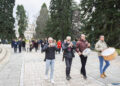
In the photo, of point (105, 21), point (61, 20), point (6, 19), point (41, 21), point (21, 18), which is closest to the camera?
point (105, 21)

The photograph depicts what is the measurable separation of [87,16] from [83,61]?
23035 mm

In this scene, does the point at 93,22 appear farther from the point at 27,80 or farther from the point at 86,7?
the point at 27,80

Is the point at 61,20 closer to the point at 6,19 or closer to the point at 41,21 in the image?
the point at 6,19

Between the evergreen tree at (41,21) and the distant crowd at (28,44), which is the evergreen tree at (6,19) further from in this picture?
the evergreen tree at (41,21)

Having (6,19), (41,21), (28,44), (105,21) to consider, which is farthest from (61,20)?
(41,21)

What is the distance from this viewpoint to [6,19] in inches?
1801

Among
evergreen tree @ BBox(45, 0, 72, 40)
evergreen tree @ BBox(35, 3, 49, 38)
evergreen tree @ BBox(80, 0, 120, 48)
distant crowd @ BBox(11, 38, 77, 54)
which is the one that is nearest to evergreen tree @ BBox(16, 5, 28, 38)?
evergreen tree @ BBox(35, 3, 49, 38)

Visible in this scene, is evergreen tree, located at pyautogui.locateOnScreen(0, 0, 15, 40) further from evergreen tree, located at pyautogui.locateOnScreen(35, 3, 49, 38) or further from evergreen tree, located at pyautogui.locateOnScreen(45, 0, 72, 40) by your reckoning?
evergreen tree, located at pyautogui.locateOnScreen(35, 3, 49, 38)

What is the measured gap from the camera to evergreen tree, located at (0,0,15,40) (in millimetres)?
44812

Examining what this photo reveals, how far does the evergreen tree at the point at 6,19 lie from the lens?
44.8 metres

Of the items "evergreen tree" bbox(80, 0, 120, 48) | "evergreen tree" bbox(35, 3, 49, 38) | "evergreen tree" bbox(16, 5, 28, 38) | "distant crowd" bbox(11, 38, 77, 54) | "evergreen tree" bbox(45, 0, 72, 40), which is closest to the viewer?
"distant crowd" bbox(11, 38, 77, 54)

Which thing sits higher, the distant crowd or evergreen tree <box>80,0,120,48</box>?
evergreen tree <box>80,0,120,48</box>

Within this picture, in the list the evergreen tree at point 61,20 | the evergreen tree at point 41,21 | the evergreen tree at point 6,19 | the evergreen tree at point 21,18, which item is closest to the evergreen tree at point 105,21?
the evergreen tree at point 61,20

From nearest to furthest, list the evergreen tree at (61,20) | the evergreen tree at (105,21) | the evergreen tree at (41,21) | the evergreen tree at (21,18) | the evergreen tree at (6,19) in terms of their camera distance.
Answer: the evergreen tree at (105,21) → the evergreen tree at (61,20) → the evergreen tree at (6,19) → the evergreen tree at (41,21) → the evergreen tree at (21,18)
